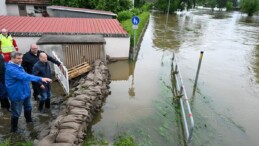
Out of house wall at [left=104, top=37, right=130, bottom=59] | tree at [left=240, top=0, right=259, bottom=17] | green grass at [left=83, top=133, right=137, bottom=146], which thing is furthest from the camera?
tree at [left=240, top=0, right=259, bottom=17]

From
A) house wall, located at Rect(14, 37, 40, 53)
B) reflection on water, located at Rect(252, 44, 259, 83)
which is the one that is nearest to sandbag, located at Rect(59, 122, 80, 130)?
house wall, located at Rect(14, 37, 40, 53)

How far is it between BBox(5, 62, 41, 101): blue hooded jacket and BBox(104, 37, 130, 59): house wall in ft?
20.2

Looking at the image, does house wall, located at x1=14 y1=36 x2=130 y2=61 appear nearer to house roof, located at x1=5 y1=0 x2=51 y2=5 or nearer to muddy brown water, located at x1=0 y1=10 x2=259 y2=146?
muddy brown water, located at x1=0 y1=10 x2=259 y2=146

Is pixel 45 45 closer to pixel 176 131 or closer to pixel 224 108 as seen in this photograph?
pixel 176 131

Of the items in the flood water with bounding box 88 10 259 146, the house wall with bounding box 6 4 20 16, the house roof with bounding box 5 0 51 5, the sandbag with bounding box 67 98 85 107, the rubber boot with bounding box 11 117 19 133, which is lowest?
the flood water with bounding box 88 10 259 146

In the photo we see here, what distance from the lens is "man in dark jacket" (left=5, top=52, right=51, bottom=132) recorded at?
398cm

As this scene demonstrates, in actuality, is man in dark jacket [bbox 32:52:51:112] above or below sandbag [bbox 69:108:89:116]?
above

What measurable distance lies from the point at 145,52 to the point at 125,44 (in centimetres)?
272

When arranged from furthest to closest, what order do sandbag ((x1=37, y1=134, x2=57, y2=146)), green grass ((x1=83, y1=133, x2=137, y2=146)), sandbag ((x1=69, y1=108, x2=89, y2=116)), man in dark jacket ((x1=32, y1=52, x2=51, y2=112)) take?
man in dark jacket ((x1=32, y1=52, x2=51, y2=112)) < sandbag ((x1=69, y1=108, x2=89, y2=116)) < green grass ((x1=83, y1=133, x2=137, y2=146)) < sandbag ((x1=37, y1=134, x2=57, y2=146))

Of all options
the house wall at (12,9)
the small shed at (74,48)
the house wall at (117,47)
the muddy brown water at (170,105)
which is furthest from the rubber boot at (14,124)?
the house wall at (12,9)

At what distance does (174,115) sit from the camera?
6.07 metres

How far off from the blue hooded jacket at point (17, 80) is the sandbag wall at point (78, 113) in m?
0.98

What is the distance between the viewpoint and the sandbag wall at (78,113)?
394 cm

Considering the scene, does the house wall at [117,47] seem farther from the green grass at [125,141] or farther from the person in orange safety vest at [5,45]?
the green grass at [125,141]
